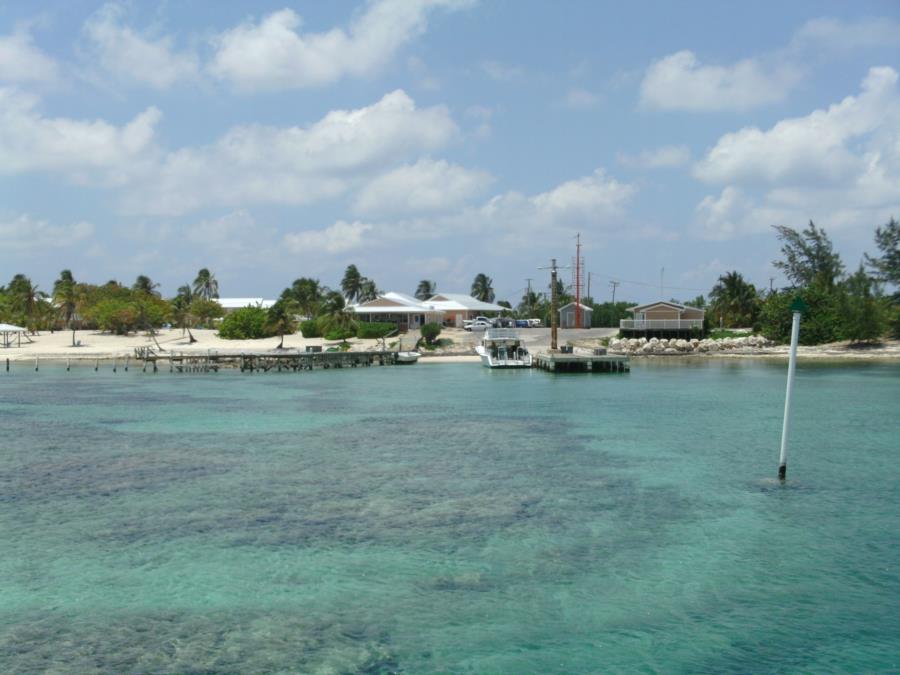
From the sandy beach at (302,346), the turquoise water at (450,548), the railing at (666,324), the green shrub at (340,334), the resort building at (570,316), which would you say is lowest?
the turquoise water at (450,548)

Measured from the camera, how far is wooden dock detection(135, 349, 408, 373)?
78.7 meters

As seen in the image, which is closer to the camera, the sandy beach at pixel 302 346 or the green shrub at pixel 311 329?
the sandy beach at pixel 302 346

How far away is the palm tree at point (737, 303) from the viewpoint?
109m

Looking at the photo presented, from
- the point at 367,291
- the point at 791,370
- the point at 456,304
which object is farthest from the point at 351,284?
the point at 791,370

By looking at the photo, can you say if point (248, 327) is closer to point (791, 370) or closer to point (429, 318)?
point (429, 318)

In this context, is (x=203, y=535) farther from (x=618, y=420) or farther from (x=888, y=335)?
(x=888, y=335)

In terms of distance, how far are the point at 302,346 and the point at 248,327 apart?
10.7 m

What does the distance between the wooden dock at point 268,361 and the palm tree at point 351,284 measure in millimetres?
58062

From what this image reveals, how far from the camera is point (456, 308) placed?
11394cm

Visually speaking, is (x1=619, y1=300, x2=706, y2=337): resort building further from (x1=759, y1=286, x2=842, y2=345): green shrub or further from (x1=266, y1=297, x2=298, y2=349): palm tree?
(x1=266, y1=297, x2=298, y2=349): palm tree

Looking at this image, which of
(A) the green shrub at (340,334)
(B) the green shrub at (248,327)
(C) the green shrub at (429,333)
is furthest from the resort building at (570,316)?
(B) the green shrub at (248,327)

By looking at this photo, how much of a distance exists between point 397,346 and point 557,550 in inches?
3052

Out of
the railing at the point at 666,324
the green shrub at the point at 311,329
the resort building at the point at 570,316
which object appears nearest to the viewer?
the railing at the point at 666,324

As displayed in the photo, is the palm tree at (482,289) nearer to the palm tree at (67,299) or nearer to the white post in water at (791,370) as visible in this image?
the palm tree at (67,299)
